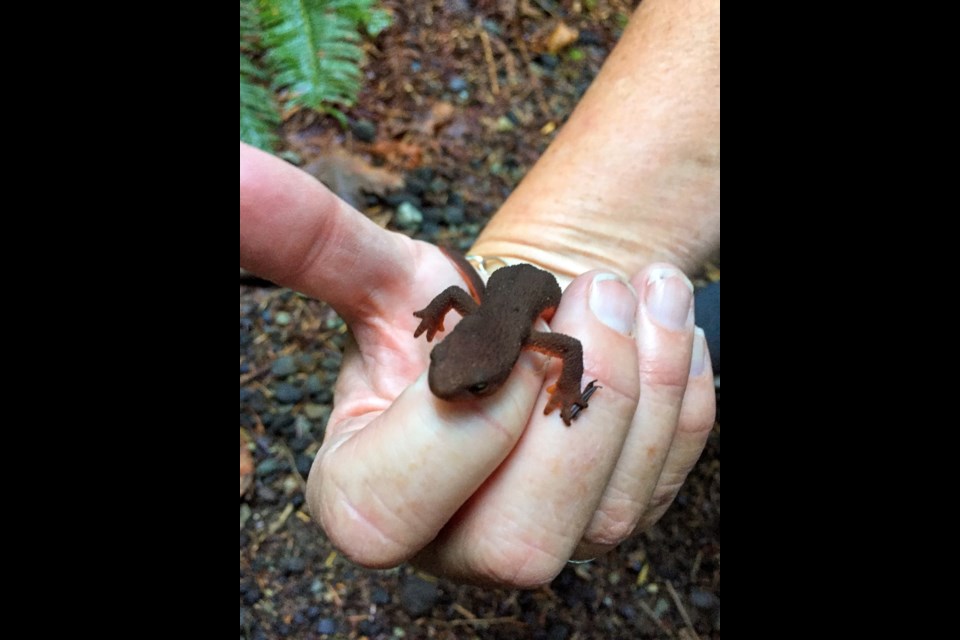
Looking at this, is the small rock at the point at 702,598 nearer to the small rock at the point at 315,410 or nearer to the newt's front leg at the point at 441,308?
the newt's front leg at the point at 441,308

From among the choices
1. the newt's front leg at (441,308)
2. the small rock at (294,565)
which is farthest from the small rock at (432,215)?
the small rock at (294,565)

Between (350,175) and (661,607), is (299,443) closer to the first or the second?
(350,175)

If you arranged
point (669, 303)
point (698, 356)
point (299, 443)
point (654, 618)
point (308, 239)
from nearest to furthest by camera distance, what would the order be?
point (308, 239), point (669, 303), point (698, 356), point (654, 618), point (299, 443)

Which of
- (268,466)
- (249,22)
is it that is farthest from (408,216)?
(268,466)

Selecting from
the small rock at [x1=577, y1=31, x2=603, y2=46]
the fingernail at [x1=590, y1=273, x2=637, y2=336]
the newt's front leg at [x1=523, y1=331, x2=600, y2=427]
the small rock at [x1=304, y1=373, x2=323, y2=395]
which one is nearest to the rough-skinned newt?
the newt's front leg at [x1=523, y1=331, x2=600, y2=427]

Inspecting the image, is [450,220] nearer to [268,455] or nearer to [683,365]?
[268,455]

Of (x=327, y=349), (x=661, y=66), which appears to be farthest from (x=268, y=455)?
(x=661, y=66)

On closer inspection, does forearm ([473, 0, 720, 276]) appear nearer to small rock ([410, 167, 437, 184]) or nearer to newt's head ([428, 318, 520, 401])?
newt's head ([428, 318, 520, 401])
